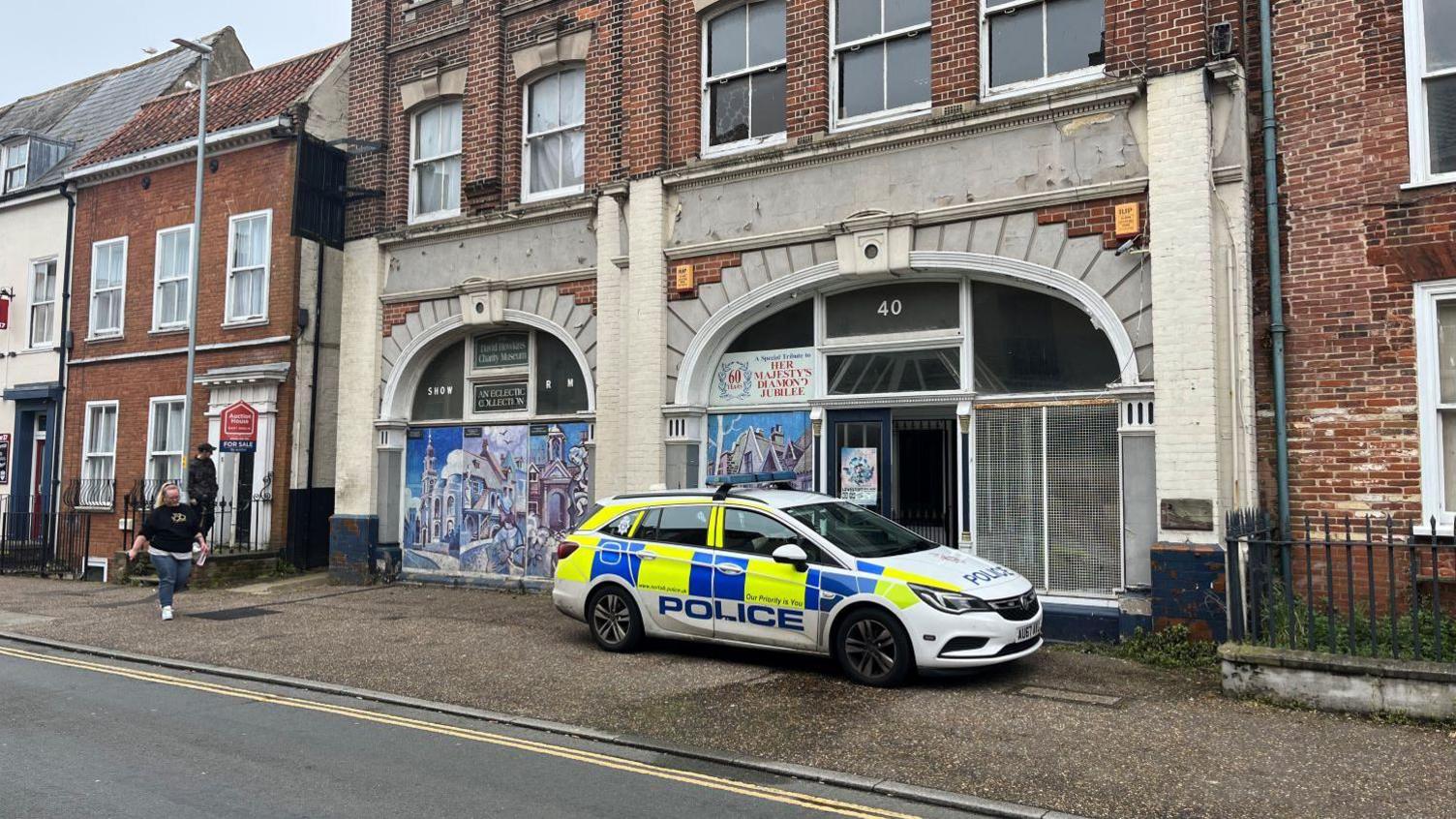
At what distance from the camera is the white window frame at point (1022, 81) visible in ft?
35.3

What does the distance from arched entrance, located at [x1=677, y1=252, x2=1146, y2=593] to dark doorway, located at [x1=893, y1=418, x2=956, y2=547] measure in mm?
14

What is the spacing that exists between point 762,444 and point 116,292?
45.7 ft

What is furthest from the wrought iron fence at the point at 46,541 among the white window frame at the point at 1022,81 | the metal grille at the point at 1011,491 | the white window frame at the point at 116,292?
the white window frame at the point at 1022,81

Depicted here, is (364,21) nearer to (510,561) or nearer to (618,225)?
(618,225)

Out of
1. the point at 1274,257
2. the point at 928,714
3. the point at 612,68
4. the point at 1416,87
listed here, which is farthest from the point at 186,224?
the point at 1416,87

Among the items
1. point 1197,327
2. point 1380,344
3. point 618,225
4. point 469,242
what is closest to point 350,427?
point 469,242

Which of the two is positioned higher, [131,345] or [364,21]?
[364,21]

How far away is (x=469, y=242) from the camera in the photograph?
15.4 meters

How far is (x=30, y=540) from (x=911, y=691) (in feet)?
62.0

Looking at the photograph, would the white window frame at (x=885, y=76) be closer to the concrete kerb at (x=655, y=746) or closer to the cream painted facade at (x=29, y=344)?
the concrete kerb at (x=655, y=746)

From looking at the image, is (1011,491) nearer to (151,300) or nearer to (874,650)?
(874,650)

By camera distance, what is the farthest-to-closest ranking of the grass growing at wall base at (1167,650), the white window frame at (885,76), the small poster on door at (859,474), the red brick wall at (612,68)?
the small poster on door at (859,474) → the white window frame at (885,76) → the red brick wall at (612,68) → the grass growing at wall base at (1167,650)

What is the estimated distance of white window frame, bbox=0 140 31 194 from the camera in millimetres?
22094

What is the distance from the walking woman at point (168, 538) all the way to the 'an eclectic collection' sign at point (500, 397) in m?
4.14
